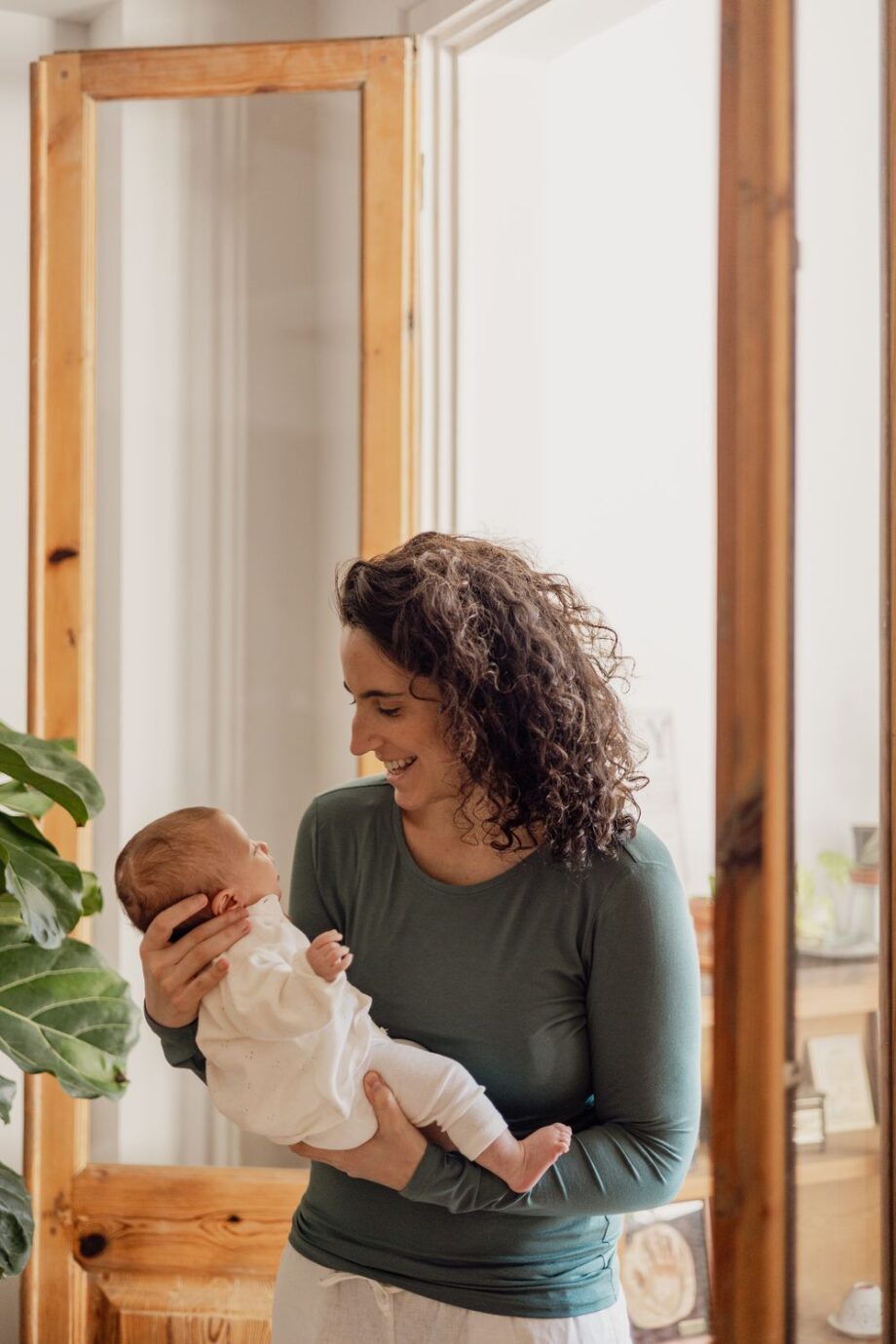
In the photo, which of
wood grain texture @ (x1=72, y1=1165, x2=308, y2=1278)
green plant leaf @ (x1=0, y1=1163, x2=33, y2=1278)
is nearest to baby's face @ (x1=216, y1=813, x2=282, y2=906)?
green plant leaf @ (x1=0, y1=1163, x2=33, y2=1278)

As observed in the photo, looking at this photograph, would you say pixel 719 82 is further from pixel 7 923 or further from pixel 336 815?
pixel 7 923

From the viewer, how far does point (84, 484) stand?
87.7 inches

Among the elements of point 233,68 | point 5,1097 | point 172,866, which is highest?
point 233,68

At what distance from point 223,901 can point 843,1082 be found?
66 centimetres

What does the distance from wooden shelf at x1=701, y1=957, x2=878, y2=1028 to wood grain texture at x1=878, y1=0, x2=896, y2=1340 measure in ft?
0.04

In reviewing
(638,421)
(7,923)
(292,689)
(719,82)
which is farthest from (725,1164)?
(638,421)

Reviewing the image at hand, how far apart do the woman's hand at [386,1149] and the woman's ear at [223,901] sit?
24 cm

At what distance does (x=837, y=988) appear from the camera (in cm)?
123

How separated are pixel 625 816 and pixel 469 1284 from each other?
0.50 metres

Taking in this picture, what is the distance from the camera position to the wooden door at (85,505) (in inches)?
84.7

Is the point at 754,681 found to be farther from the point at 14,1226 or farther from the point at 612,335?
the point at 612,335

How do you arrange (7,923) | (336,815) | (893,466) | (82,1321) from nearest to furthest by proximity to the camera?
(893,466), (336,815), (7,923), (82,1321)

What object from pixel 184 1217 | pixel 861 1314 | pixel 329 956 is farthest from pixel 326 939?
pixel 184 1217

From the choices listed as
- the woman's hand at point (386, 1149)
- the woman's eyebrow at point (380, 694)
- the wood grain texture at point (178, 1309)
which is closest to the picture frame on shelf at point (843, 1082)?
the woman's hand at point (386, 1149)
